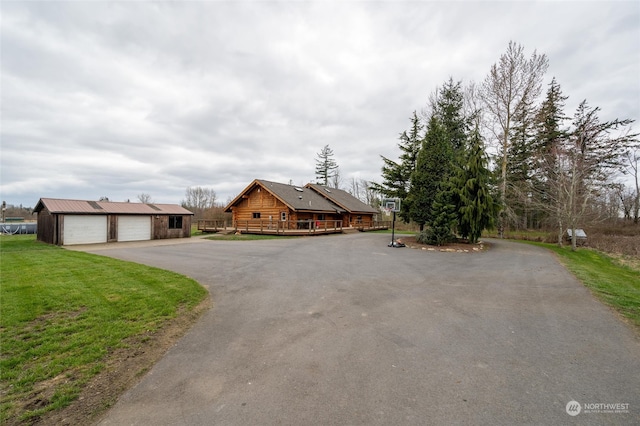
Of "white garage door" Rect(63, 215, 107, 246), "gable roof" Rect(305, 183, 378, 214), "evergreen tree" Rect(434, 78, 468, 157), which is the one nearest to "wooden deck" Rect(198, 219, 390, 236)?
"gable roof" Rect(305, 183, 378, 214)

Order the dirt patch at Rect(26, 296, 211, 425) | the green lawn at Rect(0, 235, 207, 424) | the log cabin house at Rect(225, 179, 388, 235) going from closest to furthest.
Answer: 1. the dirt patch at Rect(26, 296, 211, 425)
2. the green lawn at Rect(0, 235, 207, 424)
3. the log cabin house at Rect(225, 179, 388, 235)

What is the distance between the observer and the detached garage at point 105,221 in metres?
17.7

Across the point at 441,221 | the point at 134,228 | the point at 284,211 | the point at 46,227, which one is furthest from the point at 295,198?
the point at 46,227

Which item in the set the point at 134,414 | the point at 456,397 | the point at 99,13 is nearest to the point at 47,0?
the point at 99,13

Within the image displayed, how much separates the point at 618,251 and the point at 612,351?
1712 cm

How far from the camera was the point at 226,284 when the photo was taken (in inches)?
287

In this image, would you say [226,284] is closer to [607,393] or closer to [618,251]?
[607,393]

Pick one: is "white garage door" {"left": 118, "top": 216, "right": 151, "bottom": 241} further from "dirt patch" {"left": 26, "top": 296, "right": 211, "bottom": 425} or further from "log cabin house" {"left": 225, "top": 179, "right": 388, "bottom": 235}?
"dirt patch" {"left": 26, "top": 296, "right": 211, "bottom": 425}

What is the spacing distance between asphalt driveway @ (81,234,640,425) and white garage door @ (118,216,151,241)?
714 inches

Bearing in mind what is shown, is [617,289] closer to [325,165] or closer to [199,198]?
[325,165]

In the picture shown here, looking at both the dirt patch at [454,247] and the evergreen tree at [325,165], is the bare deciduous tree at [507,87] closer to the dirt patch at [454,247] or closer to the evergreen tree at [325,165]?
the dirt patch at [454,247]

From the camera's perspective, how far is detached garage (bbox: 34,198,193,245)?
1772cm

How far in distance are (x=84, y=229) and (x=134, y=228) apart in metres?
3.05

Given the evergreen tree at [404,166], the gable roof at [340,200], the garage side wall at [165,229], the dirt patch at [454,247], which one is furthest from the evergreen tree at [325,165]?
the dirt patch at [454,247]
